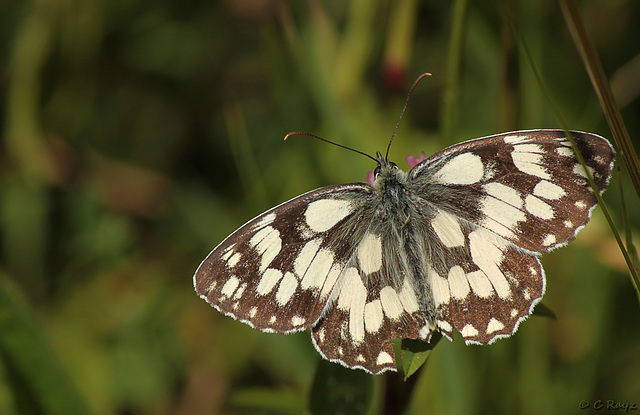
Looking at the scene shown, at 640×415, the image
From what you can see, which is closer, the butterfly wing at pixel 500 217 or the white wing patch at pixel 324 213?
the butterfly wing at pixel 500 217

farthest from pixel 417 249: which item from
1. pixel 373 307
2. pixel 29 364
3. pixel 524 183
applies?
pixel 29 364

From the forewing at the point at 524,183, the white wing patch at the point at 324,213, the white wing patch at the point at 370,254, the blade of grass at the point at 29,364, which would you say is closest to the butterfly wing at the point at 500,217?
the forewing at the point at 524,183

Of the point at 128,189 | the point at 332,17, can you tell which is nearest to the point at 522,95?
the point at 332,17

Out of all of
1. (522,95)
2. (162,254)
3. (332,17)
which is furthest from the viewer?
(332,17)

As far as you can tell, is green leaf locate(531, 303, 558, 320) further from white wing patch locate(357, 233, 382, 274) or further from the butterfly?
white wing patch locate(357, 233, 382, 274)

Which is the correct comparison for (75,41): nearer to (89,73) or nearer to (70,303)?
(89,73)

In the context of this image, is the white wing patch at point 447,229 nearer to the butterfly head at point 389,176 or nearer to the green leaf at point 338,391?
the butterfly head at point 389,176
